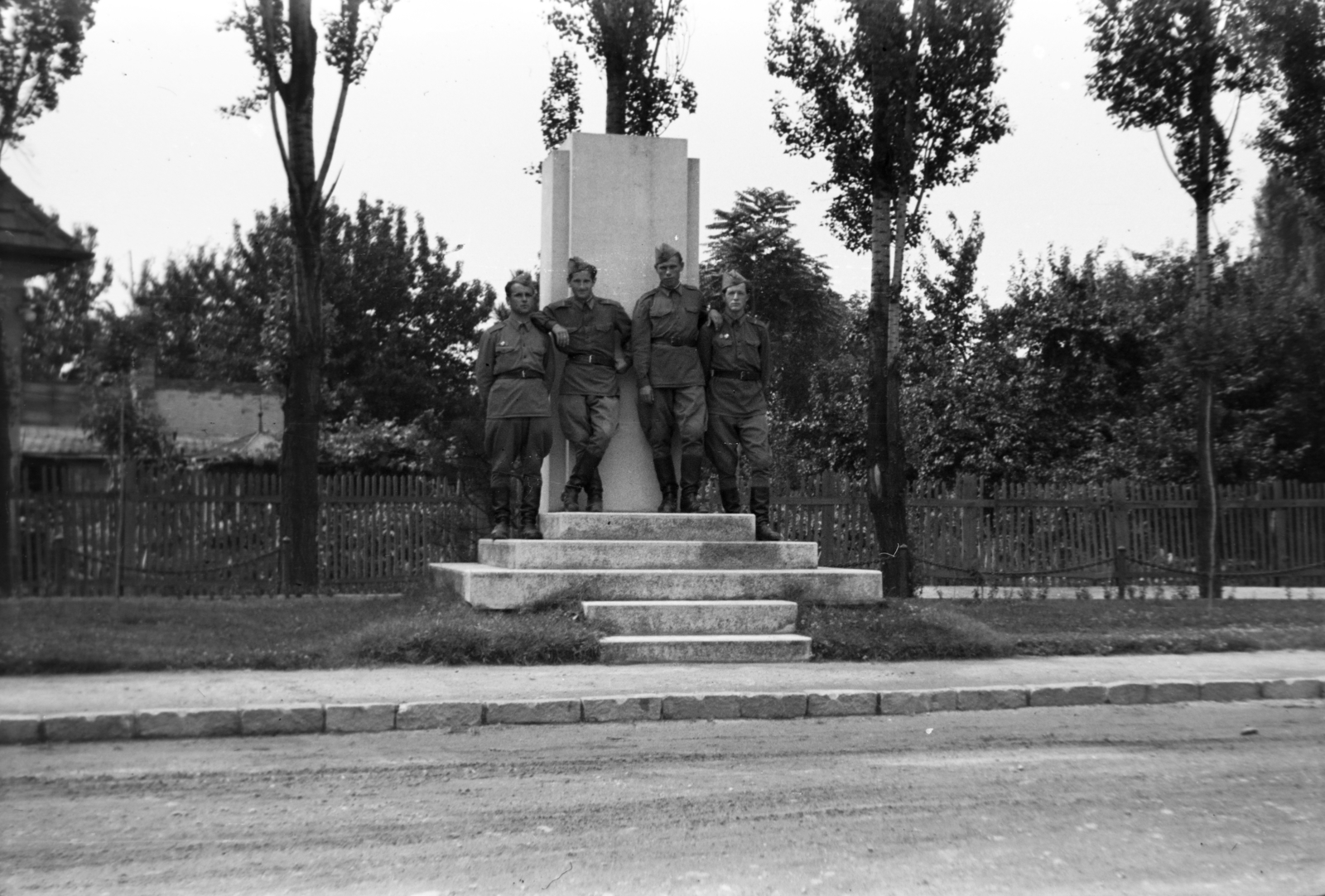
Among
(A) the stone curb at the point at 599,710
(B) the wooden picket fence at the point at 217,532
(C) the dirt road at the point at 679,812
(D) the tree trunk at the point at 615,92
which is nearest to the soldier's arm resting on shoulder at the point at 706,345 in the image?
(A) the stone curb at the point at 599,710

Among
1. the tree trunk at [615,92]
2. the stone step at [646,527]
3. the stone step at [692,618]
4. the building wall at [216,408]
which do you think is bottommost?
the stone step at [692,618]

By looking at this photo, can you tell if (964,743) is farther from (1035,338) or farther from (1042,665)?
(1035,338)

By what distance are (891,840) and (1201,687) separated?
479 cm

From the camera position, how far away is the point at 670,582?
10695 millimetres

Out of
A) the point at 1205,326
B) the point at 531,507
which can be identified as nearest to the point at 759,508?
the point at 531,507

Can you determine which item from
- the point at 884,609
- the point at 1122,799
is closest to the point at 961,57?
the point at 884,609

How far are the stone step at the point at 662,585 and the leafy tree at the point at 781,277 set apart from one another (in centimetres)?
2281

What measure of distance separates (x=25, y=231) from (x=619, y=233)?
736 cm

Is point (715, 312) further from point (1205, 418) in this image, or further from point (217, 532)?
point (1205, 418)

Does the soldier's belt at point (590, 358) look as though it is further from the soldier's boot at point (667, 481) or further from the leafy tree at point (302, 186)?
the leafy tree at point (302, 186)

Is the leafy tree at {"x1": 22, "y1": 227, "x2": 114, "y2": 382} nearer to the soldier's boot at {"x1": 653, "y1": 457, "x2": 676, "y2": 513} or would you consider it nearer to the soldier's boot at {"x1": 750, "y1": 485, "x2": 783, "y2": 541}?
the soldier's boot at {"x1": 653, "y1": 457, "x2": 676, "y2": 513}

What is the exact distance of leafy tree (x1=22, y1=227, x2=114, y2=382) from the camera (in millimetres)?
6242

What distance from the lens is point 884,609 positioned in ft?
36.7

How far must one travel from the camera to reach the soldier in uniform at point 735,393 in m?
11.8
